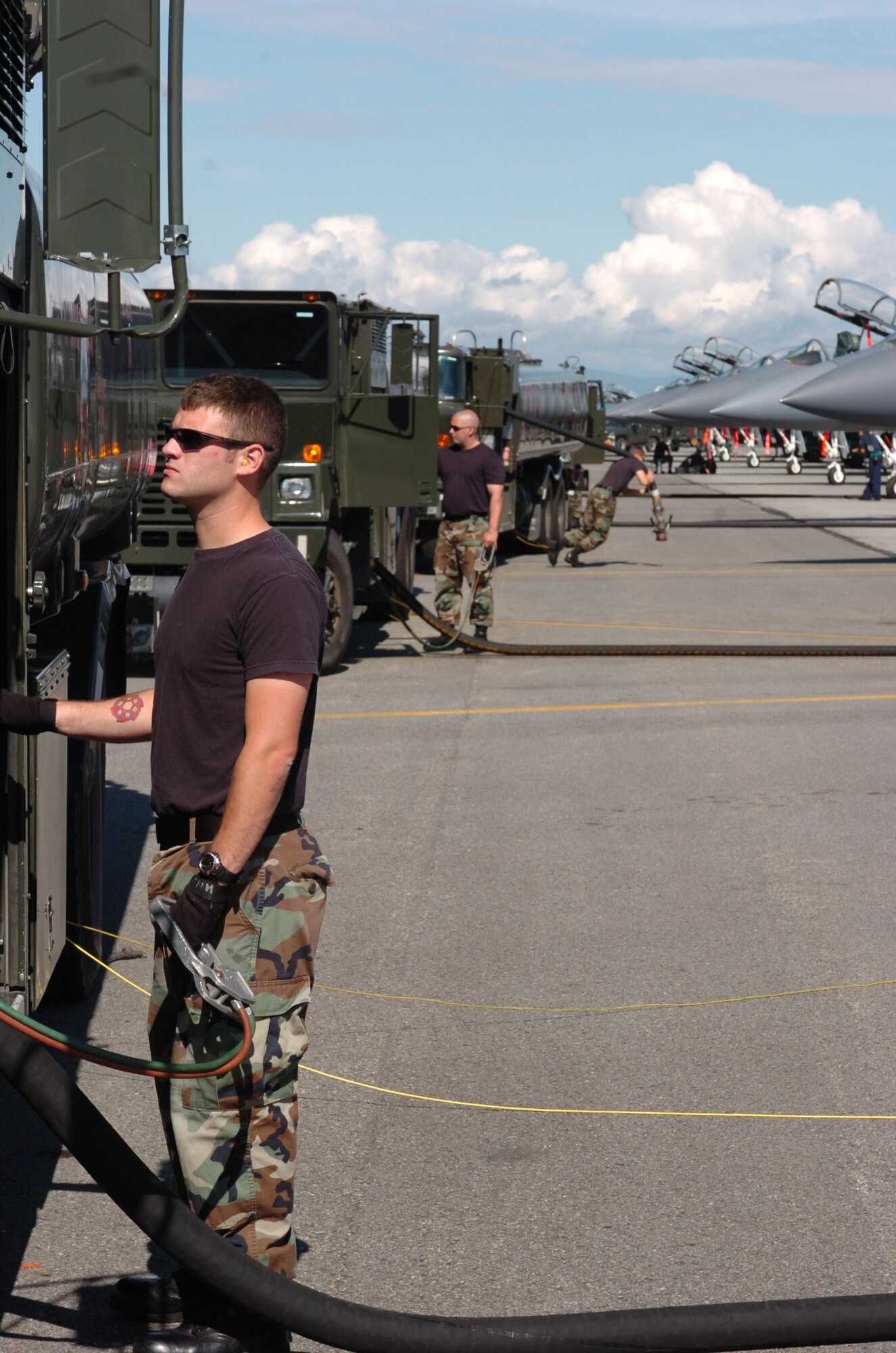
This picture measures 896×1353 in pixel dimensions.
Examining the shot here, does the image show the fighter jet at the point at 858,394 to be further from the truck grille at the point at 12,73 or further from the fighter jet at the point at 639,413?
the fighter jet at the point at 639,413

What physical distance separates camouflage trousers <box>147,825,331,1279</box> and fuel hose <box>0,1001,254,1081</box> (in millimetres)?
25

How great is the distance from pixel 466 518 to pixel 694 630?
288 centimetres

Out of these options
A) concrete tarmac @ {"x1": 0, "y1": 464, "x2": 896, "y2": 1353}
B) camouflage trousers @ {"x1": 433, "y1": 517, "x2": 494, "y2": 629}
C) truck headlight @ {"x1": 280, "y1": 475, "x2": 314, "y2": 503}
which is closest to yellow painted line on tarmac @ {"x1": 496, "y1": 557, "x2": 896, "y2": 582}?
camouflage trousers @ {"x1": 433, "y1": 517, "x2": 494, "y2": 629}

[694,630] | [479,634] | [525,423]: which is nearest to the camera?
[479,634]

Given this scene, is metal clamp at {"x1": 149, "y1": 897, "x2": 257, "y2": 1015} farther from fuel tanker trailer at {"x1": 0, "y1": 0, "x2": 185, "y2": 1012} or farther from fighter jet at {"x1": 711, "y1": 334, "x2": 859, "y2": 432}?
fighter jet at {"x1": 711, "y1": 334, "x2": 859, "y2": 432}

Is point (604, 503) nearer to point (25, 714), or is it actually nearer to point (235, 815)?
point (25, 714)

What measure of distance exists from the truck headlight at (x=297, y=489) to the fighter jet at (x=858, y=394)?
16.4m

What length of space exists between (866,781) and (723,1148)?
16.3 ft

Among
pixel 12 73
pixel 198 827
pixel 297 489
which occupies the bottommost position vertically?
pixel 198 827

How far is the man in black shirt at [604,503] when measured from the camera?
22.8 metres

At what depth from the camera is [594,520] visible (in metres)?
23.2

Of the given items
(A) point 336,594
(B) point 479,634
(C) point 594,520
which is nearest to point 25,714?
(A) point 336,594

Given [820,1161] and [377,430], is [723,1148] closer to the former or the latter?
[820,1161]

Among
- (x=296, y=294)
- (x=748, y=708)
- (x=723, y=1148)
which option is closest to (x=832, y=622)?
(x=748, y=708)
